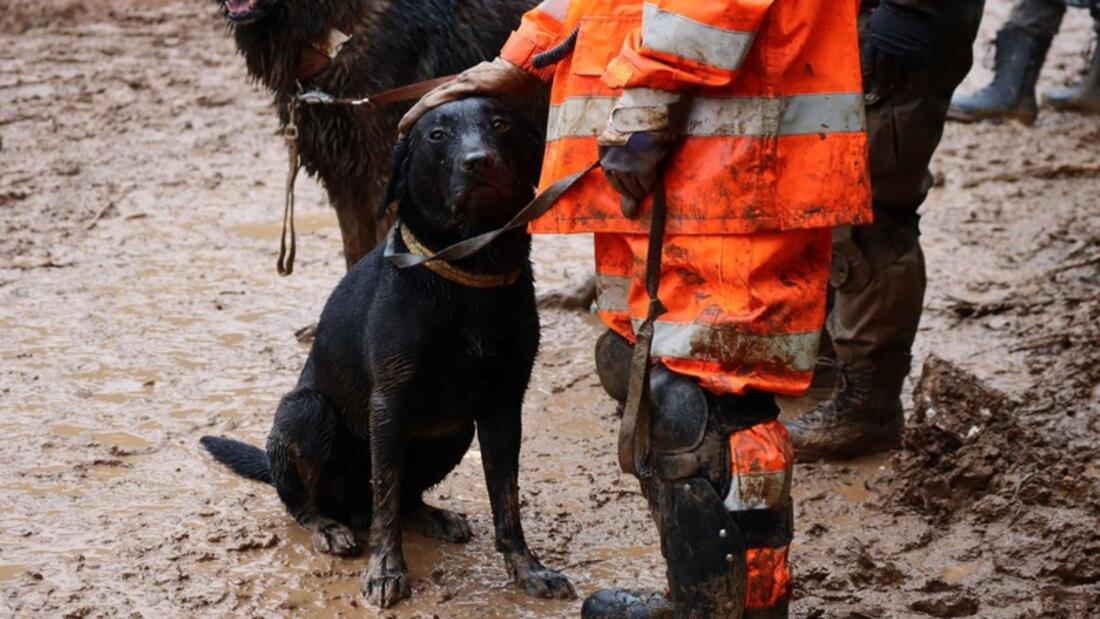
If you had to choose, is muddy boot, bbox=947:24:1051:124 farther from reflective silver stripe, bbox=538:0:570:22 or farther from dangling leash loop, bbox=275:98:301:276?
reflective silver stripe, bbox=538:0:570:22

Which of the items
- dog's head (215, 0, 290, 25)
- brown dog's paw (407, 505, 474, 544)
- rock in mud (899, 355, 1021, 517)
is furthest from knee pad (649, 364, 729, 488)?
dog's head (215, 0, 290, 25)

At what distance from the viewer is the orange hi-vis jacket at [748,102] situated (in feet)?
8.54

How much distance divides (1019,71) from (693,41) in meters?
6.10

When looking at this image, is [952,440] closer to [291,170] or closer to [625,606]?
[625,606]

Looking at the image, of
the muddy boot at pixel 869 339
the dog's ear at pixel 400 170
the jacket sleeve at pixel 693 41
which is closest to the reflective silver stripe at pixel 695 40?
the jacket sleeve at pixel 693 41

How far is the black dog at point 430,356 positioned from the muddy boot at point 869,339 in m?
Result: 1.17

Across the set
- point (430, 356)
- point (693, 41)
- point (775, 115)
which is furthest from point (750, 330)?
point (430, 356)

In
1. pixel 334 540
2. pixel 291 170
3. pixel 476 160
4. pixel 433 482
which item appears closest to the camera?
pixel 476 160

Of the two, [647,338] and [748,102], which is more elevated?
[748,102]

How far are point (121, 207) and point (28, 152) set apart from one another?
1007 millimetres

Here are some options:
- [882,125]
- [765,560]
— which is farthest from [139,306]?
[765,560]

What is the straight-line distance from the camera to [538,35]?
316 cm

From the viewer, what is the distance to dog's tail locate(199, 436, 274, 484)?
3.98 meters

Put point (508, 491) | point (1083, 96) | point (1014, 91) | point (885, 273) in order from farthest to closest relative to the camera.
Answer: point (1083, 96), point (1014, 91), point (885, 273), point (508, 491)
